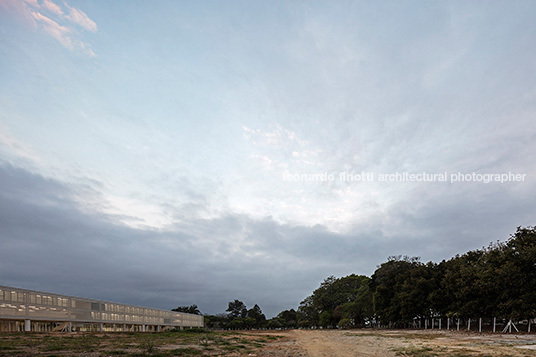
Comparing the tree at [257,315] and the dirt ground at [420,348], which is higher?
the dirt ground at [420,348]

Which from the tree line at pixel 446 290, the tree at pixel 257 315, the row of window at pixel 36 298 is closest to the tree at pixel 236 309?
the tree at pixel 257 315

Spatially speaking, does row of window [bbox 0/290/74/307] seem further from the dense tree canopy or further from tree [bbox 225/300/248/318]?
tree [bbox 225/300/248/318]

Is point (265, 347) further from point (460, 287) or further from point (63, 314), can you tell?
point (63, 314)

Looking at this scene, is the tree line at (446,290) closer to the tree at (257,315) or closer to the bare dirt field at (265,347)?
the bare dirt field at (265,347)

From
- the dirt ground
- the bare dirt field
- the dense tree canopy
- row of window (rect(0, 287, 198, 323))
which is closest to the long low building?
row of window (rect(0, 287, 198, 323))

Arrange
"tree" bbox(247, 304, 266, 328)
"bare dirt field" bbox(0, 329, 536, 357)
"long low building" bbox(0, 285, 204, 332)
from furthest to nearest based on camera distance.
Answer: "tree" bbox(247, 304, 266, 328), "long low building" bbox(0, 285, 204, 332), "bare dirt field" bbox(0, 329, 536, 357)

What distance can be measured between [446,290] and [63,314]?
78.7 metres

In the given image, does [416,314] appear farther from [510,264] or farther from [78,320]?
[78,320]

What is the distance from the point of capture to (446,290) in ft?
221

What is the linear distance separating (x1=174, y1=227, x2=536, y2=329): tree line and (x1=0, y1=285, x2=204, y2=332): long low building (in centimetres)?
6796

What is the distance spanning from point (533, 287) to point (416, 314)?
38618mm

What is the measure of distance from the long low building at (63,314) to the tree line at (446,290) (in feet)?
223

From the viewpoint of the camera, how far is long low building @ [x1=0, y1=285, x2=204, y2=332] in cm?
5888

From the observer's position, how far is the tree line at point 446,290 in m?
46.3
